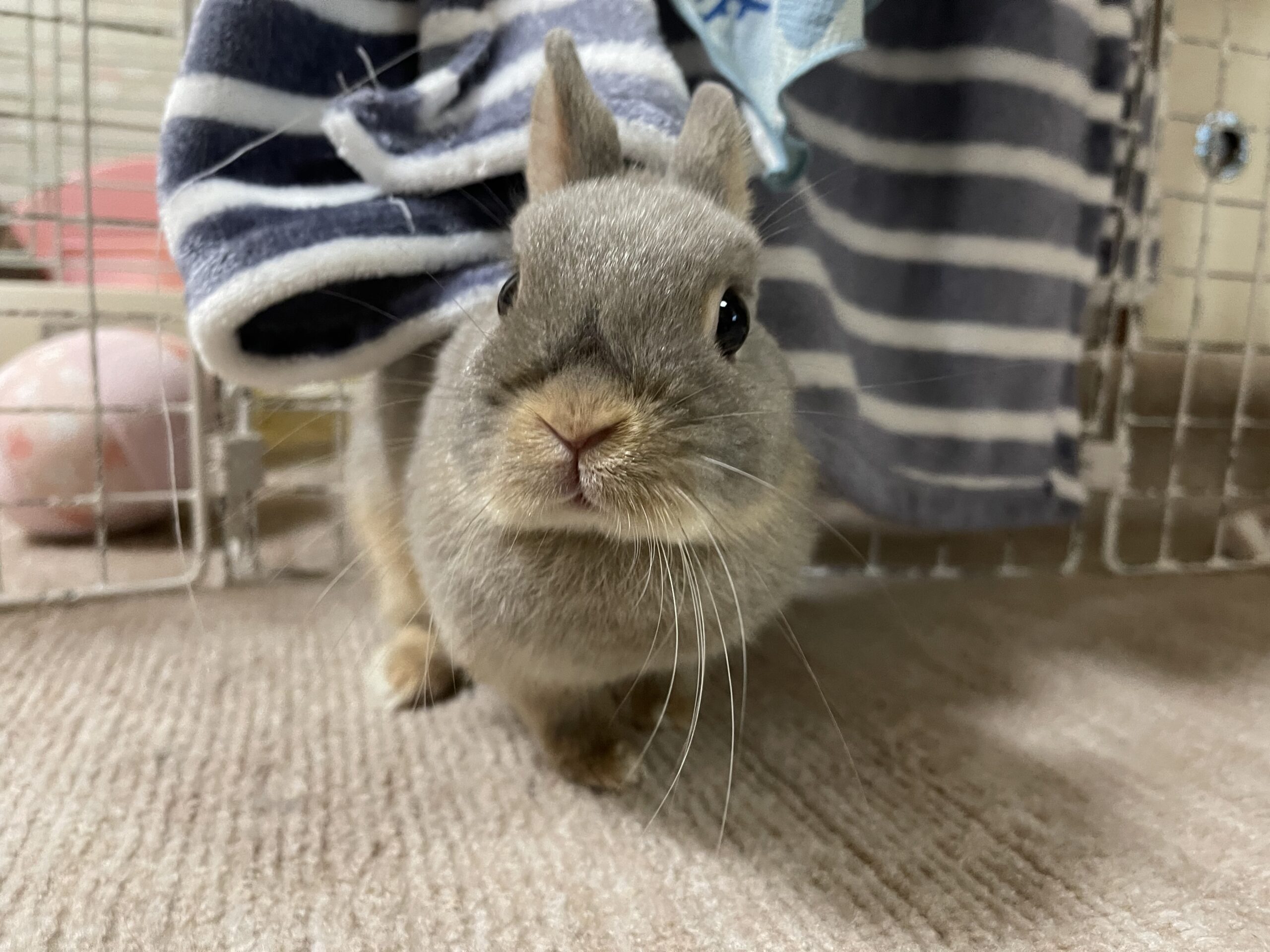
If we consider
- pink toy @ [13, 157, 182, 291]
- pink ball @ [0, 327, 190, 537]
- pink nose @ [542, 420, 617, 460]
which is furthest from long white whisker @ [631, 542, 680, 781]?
pink toy @ [13, 157, 182, 291]

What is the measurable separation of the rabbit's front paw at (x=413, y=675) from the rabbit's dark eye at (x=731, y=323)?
0.42 m

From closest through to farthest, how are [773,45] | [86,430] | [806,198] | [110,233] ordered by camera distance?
[773,45] < [806,198] < [86,430] < [110,233]

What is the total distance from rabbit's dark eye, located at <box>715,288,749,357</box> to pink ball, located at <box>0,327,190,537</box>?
2.82ft

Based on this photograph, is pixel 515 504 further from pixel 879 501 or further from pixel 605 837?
pixel 879 501

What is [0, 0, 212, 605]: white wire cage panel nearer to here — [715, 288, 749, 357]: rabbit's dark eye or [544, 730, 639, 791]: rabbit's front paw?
[544, 730, 639, 791]: rabbit's front paw

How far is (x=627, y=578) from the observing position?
62cm

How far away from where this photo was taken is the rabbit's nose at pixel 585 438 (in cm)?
50

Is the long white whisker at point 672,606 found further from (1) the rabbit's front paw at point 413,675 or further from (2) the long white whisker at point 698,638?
(1) the rabbit's front paw at point 413,675

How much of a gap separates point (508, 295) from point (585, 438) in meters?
0.22

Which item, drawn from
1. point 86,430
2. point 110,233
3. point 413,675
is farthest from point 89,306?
point 413,675

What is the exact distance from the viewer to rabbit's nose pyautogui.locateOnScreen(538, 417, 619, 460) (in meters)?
0.50

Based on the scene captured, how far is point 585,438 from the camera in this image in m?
0.50

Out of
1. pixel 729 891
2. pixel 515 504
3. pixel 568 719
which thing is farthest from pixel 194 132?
pixel 729 891

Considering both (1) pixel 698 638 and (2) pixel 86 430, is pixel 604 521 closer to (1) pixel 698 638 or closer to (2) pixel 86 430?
(1) pixel 698 638
